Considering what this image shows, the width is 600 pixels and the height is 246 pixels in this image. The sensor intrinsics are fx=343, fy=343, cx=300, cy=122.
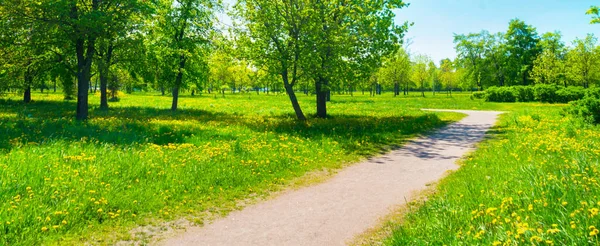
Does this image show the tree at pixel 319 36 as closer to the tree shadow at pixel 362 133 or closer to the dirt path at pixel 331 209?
the tree shadow at pixel 362 133

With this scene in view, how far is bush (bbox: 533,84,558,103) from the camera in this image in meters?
41.8

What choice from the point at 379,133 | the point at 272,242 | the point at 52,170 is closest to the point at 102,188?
the point at 52,170

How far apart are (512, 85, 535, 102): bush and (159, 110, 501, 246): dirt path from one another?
42.5 m

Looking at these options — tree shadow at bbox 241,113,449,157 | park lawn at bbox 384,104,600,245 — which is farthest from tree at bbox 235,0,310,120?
park lawn at bbox 384,104,600,245

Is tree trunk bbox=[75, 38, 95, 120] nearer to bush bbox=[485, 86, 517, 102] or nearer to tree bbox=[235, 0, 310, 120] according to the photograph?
tree bbox=[235, 0, 310, 120]

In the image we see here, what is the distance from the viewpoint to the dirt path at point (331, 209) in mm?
5406

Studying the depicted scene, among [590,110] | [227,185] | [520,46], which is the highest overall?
[520,46]

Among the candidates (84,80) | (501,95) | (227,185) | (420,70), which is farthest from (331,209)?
(420,70)

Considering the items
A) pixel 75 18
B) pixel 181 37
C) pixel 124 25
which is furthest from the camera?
pixel 181 37

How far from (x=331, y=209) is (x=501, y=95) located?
49.6m

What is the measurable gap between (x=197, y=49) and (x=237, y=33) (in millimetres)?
9048

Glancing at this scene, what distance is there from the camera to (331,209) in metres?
6.66

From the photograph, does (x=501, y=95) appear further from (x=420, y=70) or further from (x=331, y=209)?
(x=331, y=209)

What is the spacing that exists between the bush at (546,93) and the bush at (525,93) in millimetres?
1093
